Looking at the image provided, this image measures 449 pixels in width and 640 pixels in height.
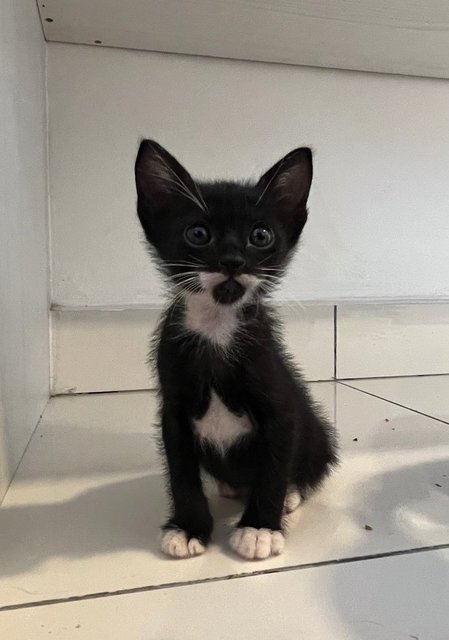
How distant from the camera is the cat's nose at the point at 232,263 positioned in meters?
0.66

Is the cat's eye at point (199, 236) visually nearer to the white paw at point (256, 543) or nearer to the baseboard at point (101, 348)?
the white paw at point (256, 543)

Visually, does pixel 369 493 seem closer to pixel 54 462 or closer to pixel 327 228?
pixel 54 462

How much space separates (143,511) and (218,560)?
0.17 meters

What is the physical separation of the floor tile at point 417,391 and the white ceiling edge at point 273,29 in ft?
2.94

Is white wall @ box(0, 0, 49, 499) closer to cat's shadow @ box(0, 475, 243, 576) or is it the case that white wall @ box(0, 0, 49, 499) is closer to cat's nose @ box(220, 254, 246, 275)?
cat's shadow @ box(0, 475, 243, 576)

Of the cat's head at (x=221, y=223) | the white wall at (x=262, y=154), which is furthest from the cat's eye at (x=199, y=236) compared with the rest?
the white wall at (x=262, y=154)

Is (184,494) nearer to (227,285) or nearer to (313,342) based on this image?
(227,285)

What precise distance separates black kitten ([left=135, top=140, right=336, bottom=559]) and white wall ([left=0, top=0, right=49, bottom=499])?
244 mm

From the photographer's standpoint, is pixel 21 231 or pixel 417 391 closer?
pixel 21 231

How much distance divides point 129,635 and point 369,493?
45 cm

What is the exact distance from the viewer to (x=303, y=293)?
1.71 meters

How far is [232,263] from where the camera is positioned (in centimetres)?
66

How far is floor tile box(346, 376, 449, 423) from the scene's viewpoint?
1358 millimetres

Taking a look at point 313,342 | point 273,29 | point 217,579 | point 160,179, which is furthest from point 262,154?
point 217,579
